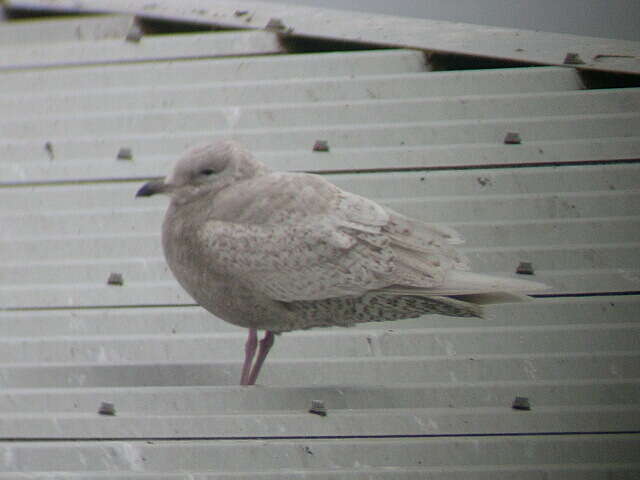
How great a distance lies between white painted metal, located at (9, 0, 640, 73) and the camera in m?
6.39

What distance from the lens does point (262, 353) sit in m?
5.07

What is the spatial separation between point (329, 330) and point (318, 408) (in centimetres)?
77

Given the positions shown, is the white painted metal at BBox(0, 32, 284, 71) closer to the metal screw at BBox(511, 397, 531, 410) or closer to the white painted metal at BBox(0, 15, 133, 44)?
the white painted metal at BBox(0, 15, 133, 44)

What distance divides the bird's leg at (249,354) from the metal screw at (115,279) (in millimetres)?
678

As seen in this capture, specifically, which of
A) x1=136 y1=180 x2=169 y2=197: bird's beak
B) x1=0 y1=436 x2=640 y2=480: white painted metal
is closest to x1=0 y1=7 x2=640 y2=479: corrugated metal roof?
x1=0 y1=436 x2=640 y2=480: white painted metal

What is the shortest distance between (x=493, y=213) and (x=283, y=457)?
5.31 feet

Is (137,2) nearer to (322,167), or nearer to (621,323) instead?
(322,167)

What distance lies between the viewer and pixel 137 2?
749cm

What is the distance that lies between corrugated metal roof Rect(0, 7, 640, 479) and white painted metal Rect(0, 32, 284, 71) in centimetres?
2

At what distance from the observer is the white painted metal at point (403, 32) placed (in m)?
6.39

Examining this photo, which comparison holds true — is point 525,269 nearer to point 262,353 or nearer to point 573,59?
point 262,353

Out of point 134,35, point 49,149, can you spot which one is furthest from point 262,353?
point 134,35

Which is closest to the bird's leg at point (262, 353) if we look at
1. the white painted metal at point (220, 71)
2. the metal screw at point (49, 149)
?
the metal screw at point (49, 149)

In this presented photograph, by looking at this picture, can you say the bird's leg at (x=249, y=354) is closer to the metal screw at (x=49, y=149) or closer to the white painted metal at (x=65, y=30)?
the metal screw at (x=49, y=149)
